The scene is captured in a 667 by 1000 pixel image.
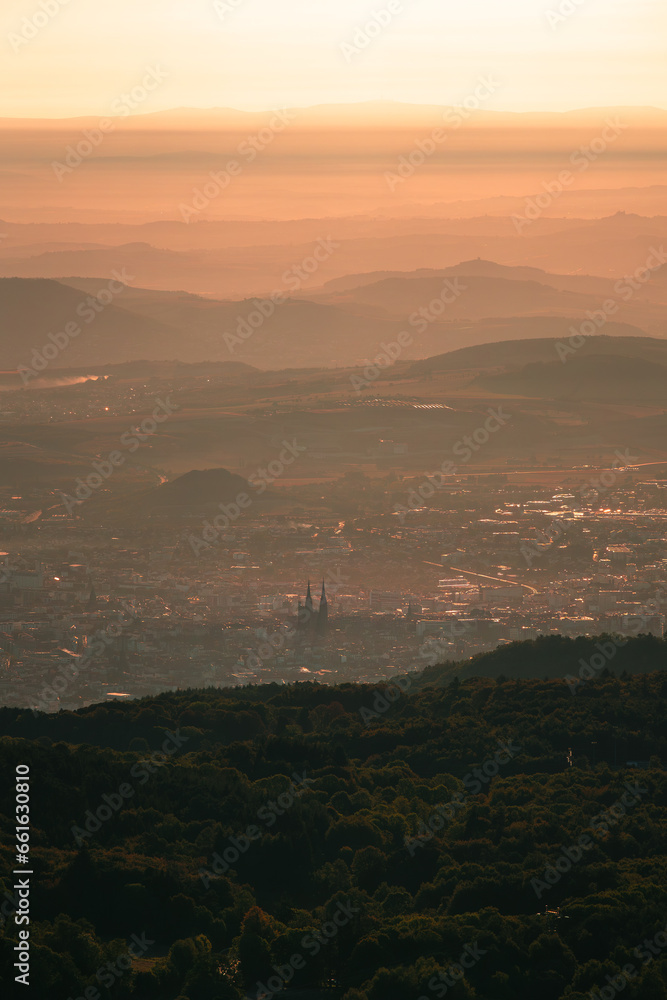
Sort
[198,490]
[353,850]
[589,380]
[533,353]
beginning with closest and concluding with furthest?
[353,850]
[198,490]
[589,380]
[533,353]

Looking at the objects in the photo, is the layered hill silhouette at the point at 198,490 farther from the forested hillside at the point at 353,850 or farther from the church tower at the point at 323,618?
the forested hillside at the point at 353,850

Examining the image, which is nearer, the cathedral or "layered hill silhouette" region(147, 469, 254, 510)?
the cathedral

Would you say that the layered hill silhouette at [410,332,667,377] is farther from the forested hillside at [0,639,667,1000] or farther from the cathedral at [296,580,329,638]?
the forested hillside at [0,639,667,1000]

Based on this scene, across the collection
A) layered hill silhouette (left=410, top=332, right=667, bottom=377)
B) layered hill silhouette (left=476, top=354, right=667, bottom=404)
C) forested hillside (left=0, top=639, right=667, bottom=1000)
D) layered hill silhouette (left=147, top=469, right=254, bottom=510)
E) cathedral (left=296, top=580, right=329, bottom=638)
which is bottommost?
forested hillside (left=0, top=639, right=667, bottom=1000)

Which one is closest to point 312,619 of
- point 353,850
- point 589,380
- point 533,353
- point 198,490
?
point 353,850

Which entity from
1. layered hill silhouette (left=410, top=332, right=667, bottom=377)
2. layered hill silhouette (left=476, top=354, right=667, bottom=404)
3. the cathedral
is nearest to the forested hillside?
the cathedral

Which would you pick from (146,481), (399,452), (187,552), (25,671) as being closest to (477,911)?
(25,671)

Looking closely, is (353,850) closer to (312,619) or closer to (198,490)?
(312,619)

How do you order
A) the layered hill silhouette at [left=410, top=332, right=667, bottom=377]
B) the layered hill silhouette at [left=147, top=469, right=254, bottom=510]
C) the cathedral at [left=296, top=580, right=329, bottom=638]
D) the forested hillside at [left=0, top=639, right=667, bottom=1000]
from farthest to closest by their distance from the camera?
the layered hill silhouette at [left=410, top=332, right=667, bottom=377]
the layered hill silhouette at [left=147, top=469, right=254, bottom=510]
the cathedral at [left=296, top=580, right=329, bottom=638]
the forested hillside at [left=0, top=639, right=667, bottom=1000]

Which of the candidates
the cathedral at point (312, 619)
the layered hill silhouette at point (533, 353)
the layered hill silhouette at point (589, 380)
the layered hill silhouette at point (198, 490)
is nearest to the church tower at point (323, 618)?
the cathedral at point (312, 619)
